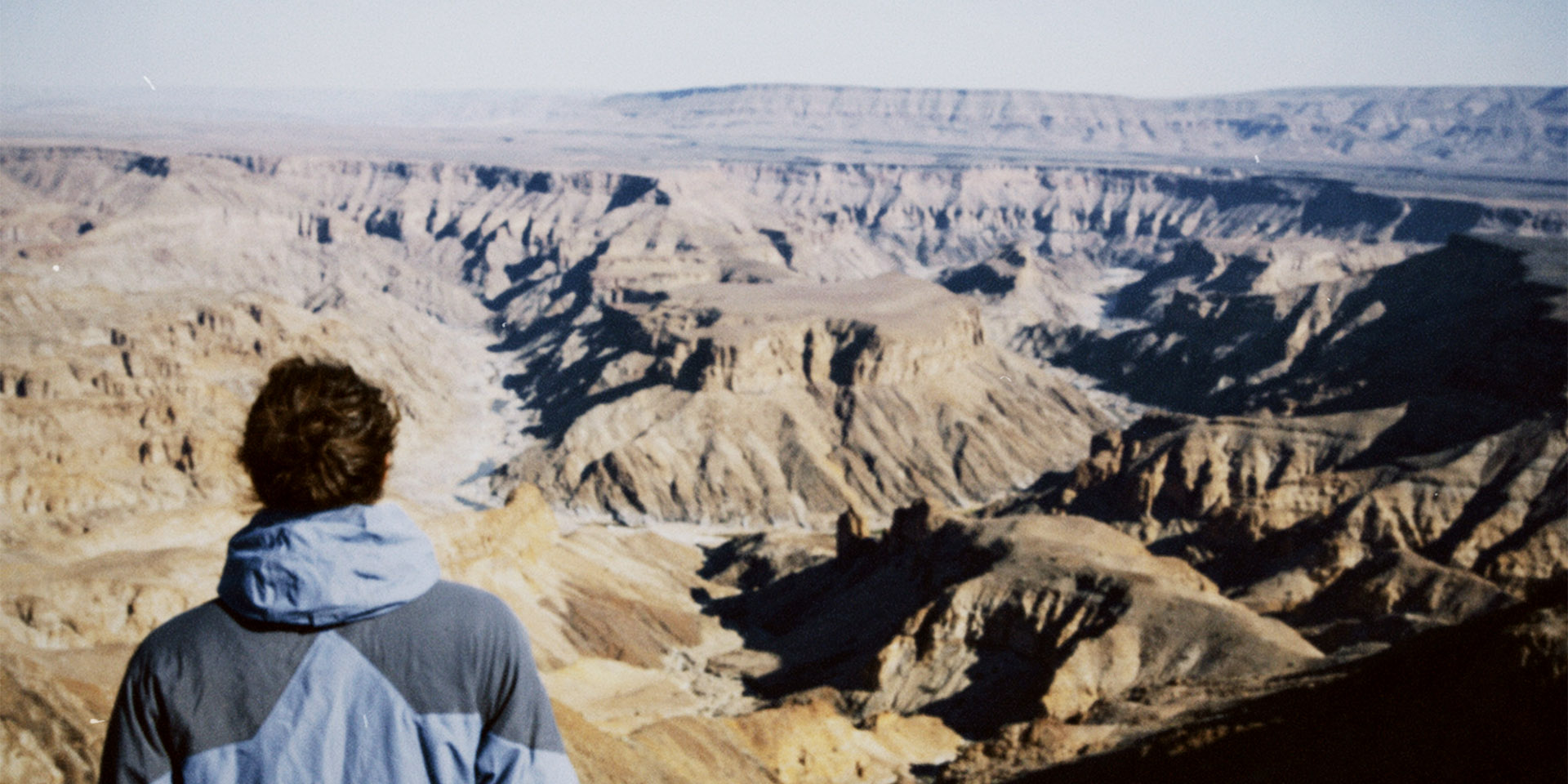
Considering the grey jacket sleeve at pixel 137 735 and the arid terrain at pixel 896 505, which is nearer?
the grey jacket sleeve at pixel 137 735

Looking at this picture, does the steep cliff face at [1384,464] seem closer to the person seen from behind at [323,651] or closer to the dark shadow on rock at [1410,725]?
the dark shadow on rock at [1410,725]

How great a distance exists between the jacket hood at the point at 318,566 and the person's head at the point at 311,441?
10cm

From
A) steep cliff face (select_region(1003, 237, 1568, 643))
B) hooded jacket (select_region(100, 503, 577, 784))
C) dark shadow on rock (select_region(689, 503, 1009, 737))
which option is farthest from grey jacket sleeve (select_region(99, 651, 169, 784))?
steep cliff face (select_region(1003, 237, 1568, 643))

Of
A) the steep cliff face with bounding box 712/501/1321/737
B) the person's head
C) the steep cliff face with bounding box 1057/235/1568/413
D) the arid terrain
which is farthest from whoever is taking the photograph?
the steep cliff face with bounding box 1057/235/1568/413

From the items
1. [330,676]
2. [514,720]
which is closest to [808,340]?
[514,720]

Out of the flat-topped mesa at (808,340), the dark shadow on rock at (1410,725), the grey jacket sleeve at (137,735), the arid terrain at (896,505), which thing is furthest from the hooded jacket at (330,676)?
the flat-topped mesa at (808,340)

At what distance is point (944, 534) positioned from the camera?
183 feet

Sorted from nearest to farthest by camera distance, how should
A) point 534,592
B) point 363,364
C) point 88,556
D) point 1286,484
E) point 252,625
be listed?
point 252,625 → point 88,556 → point 534,592 → point 1286,484 → point 363,364

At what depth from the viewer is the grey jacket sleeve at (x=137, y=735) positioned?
383 centimetres

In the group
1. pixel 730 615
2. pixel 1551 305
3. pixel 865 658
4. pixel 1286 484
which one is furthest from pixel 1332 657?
pixel 1551 305

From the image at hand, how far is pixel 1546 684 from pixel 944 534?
37119 millimetres

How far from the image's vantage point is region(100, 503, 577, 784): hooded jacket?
3.74 metres

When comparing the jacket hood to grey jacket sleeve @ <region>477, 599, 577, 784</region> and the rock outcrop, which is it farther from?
the rock outcrop

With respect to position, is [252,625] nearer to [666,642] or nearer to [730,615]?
[666,642]
